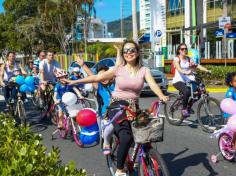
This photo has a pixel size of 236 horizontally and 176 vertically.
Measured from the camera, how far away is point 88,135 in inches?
289

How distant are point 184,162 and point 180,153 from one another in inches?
24.1

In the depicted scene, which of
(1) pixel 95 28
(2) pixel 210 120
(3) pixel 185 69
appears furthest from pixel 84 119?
(1) pixel 95 28

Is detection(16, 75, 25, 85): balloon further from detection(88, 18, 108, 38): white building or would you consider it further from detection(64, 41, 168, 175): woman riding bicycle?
detection(88, 18, 108, 38): white building

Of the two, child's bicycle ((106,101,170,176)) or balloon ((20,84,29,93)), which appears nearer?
child's bicycle ((106,101,170,176))

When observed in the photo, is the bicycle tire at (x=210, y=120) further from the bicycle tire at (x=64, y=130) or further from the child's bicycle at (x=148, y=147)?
the child's bicycle at (x=148, y=147)

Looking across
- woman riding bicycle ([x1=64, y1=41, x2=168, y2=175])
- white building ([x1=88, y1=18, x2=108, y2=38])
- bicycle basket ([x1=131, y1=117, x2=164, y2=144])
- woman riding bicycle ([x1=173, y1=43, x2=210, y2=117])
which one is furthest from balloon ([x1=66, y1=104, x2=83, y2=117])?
white building ([x1=88, y1=18, x2=108, y2=38])

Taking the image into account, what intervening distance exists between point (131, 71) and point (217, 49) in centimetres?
2623

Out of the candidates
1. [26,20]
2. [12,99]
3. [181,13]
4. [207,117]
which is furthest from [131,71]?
[26,20]

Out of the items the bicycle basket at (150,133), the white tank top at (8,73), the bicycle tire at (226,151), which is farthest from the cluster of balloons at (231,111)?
the white tank top at (8,73)

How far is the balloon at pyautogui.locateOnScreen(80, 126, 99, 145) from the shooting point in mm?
7211

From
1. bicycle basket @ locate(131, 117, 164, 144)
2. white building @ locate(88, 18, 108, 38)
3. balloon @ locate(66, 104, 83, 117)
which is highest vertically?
white building @ locate(88, 18, 108, 38)

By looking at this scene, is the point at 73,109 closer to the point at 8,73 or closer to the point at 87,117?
the point at 87,117

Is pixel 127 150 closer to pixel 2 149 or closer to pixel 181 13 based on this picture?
pixel 2 149

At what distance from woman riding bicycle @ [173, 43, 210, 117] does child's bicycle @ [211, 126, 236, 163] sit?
2.64 metres
